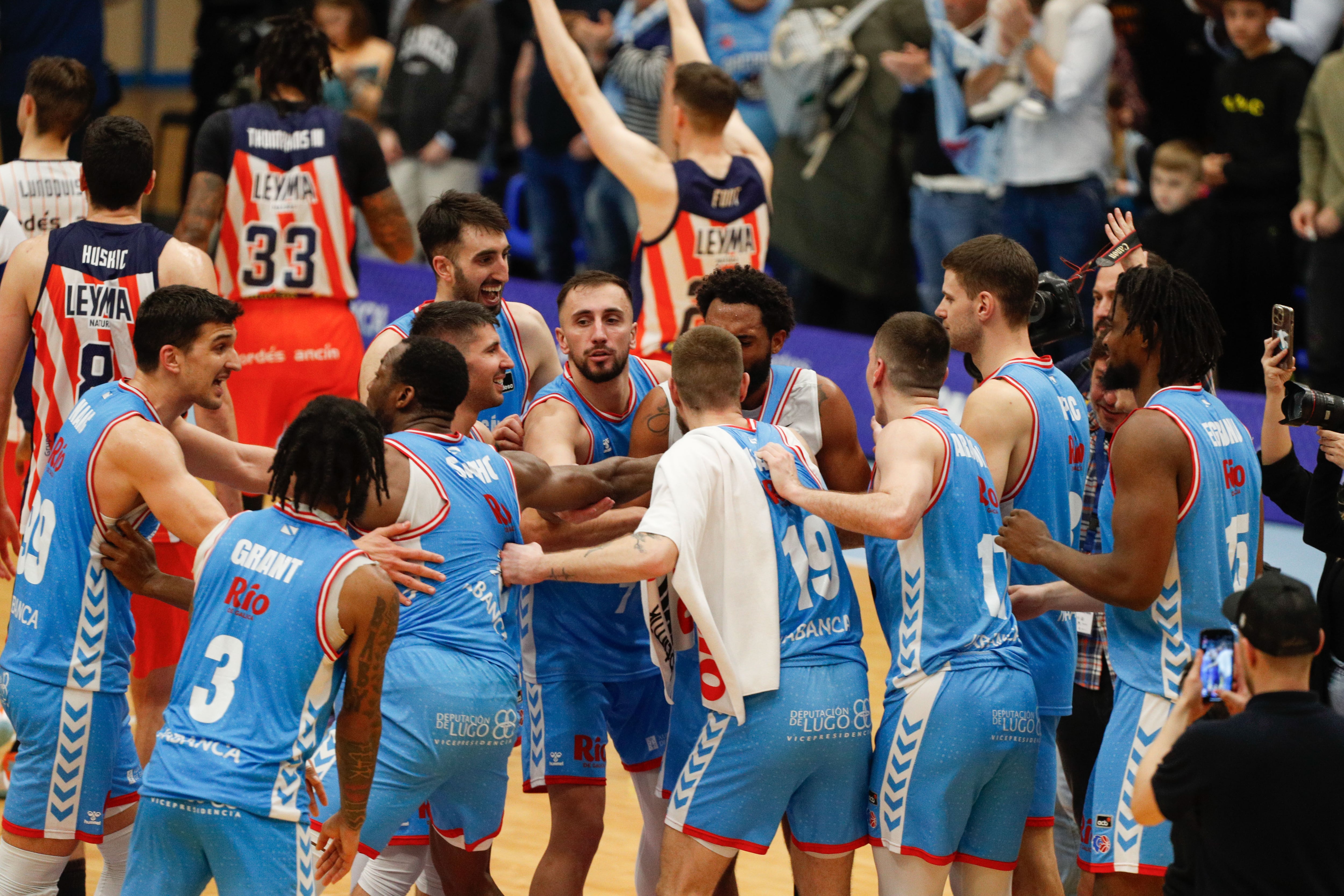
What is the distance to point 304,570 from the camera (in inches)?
160

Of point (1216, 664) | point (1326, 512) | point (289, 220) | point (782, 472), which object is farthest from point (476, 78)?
point (1216, 664)

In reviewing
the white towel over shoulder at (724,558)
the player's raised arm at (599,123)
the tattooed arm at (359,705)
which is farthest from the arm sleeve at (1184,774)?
the player's raised arm at (599,123)

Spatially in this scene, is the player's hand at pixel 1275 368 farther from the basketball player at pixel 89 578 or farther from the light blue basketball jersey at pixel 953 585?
the basketball player at pixel 89 578

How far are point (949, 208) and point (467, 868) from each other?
7.22m

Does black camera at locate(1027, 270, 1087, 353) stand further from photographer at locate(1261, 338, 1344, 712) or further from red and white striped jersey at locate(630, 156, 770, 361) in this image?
red and white striped jersey at locate(630, 156, 770, 361)

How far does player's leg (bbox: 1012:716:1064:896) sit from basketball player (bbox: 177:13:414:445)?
14.5 ft

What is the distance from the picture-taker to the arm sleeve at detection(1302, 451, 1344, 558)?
5.11 m

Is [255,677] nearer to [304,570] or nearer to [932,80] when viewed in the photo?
[304,570]

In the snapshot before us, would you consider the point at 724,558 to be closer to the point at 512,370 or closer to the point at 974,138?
the point at 512,370

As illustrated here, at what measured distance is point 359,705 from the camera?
164 inches

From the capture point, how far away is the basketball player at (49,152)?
727 cm

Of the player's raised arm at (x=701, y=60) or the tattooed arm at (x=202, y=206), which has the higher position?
the player's raised arm at (x=701, y=60)

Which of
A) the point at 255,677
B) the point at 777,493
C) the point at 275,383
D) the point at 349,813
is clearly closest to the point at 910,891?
the point at 777,493

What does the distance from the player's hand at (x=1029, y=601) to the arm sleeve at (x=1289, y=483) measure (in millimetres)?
875
